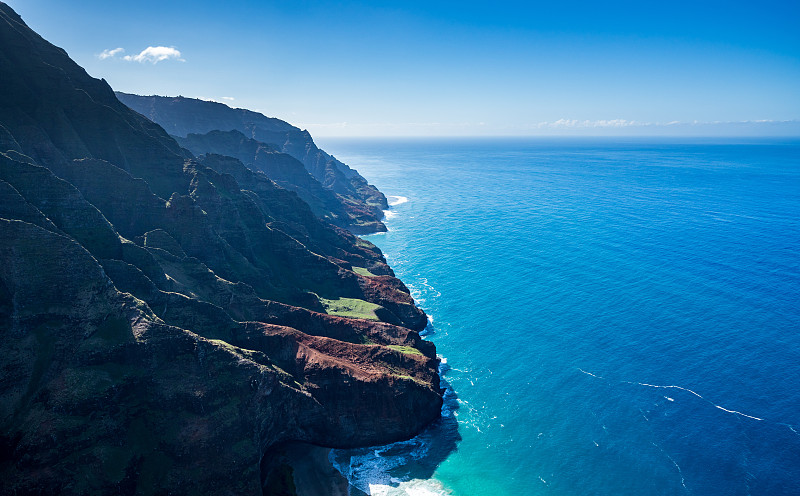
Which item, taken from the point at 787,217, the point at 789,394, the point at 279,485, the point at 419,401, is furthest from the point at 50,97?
the point at 787,217

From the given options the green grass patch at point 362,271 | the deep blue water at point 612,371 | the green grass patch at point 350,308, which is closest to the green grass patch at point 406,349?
the deep blue water at point 612,371

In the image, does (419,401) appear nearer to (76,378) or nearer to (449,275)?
(76,378)

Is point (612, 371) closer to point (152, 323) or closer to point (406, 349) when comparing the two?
point (406, 349)

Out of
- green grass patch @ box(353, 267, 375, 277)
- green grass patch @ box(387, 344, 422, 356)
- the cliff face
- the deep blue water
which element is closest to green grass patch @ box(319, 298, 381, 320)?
the cliff face

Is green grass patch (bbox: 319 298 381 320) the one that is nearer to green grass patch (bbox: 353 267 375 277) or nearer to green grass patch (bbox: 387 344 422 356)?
green grass patch (bbox: 387 344 422 356)

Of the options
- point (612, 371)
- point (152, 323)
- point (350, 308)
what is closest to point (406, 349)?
point (350, 308)

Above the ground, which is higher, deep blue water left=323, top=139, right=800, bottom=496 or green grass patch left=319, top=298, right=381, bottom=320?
green grass patch left=319, top=298, right=381, bottom=320
